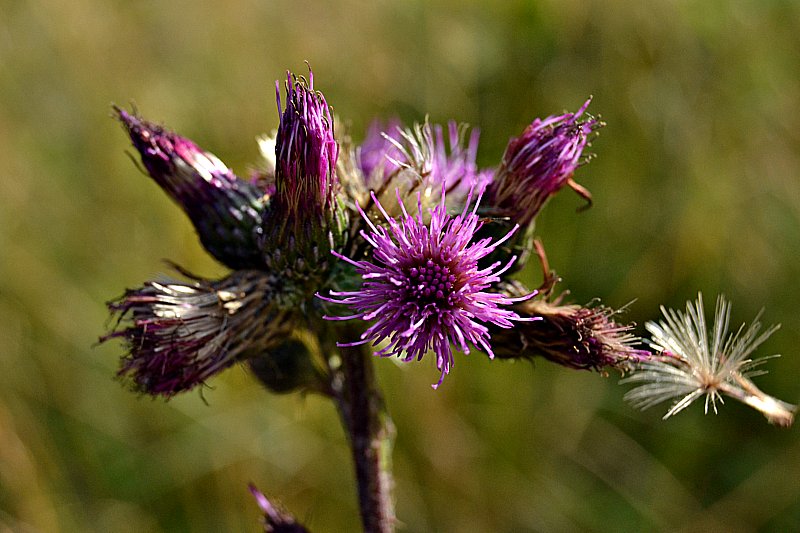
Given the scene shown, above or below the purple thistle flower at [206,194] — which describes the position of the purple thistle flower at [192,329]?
below

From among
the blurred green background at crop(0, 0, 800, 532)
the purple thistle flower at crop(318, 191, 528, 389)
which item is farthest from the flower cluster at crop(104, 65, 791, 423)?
the blurred green background at crop(0, 0, 800, 532)

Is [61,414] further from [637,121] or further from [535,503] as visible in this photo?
[637,121]

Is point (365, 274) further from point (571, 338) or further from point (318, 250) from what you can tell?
point (571, 338)

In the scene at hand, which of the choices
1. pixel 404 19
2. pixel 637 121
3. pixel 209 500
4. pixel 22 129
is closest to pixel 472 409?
pixel 209 500

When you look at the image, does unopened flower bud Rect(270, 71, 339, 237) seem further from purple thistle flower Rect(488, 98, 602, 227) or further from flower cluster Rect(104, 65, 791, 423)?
purple thistle flower Rect(488, 98, 602, 227)

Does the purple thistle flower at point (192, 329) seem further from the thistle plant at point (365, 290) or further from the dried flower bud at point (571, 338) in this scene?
the dried flower bud at point (571, 338)

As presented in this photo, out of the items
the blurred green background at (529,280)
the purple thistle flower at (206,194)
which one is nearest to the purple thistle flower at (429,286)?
the purple thistle flower at (206,194)

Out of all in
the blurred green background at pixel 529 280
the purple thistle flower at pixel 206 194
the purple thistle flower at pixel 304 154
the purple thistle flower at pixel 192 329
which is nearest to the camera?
the purple thistle flower at pixel 304 154
